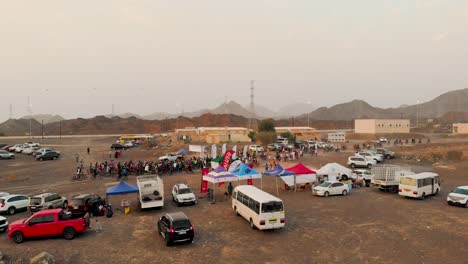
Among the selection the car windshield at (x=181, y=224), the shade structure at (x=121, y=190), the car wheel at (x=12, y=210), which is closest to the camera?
the car windshield at (x=181, y=224)

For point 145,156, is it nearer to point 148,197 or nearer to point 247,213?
point 148,197

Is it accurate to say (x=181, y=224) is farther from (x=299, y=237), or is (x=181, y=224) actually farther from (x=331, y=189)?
Result: (x=331, y=189)

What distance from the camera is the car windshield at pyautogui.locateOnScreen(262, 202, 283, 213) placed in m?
16.3

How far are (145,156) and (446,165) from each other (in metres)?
40.3

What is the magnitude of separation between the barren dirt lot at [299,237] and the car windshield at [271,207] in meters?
1.20

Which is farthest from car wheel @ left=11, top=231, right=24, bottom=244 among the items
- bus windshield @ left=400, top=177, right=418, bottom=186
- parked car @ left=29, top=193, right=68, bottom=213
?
bus windshield @ left=400, top=177, right=418, bottom=186

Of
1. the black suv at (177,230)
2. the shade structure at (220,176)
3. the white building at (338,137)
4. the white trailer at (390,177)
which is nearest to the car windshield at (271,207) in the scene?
the black suv at (177,230)

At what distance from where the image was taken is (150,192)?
70.1ft

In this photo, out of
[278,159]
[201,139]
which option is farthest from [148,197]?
[201,139]

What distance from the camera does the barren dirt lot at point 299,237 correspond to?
13773 mm

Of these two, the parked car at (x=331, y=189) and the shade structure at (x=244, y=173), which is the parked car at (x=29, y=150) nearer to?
the shade structure at (x=244, y=173)

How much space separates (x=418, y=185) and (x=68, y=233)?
21.4 m

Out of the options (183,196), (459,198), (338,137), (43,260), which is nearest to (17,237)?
(43,260)

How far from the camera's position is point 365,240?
15.6 metres
